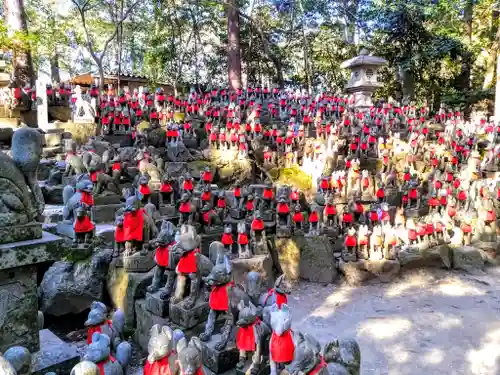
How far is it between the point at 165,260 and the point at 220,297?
3.91 feet

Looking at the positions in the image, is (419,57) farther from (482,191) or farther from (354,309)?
(354,309)

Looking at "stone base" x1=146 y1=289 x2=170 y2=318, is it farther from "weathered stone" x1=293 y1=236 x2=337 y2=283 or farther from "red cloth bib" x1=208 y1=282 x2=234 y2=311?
"weathered stone" x1=293 y1=236 x2=337 y2=283

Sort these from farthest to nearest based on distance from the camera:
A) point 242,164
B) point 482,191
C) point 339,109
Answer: point 339,109
point 242,164
point 482,191

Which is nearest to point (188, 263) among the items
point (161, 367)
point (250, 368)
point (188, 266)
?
point (188, 266)

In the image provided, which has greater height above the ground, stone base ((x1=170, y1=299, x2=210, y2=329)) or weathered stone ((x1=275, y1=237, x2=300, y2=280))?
stone base ((x1=170, y1=299, x2=210, y2=329))

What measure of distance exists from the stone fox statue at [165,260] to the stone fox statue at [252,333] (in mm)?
1280

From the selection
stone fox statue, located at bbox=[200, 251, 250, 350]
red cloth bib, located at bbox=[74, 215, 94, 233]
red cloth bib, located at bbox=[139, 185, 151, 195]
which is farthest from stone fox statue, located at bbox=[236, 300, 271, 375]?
red cloth bib, located at bbox=[139, 185, 151, 195]

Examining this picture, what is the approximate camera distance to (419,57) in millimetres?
19203

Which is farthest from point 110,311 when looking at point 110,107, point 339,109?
point 339,109

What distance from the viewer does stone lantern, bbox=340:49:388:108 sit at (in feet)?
53.1

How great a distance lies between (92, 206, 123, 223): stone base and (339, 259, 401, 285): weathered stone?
4820mm

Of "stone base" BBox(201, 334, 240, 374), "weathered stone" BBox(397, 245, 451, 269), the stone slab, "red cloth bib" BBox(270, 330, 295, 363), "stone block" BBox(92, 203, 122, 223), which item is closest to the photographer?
the stone slab

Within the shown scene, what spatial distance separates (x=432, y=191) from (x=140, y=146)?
810 cm

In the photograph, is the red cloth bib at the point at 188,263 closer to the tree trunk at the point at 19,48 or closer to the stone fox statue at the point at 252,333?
the stone fox statue at the point at 252,333
